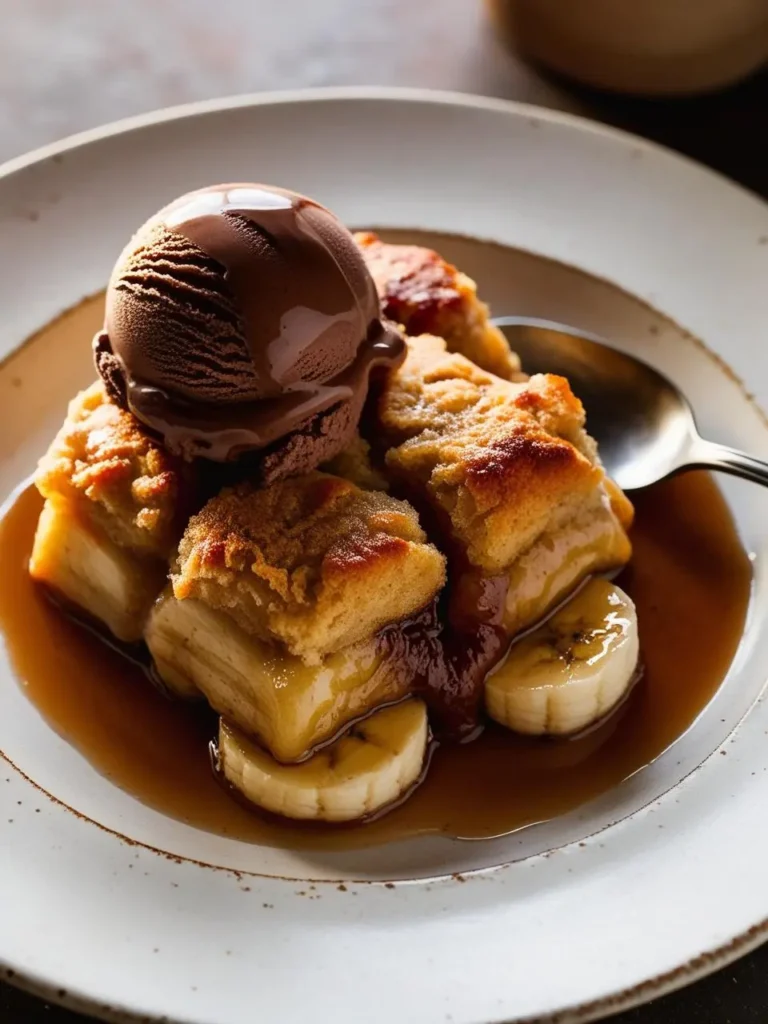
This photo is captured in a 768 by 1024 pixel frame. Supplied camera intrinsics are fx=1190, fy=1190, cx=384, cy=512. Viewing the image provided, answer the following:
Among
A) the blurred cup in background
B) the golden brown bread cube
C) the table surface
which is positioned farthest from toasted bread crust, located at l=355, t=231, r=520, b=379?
the table surface

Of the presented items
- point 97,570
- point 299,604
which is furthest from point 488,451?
point 97,570

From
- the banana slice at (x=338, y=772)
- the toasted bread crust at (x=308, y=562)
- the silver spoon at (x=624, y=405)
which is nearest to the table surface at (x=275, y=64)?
the silver spoon at (x=624, y=405)

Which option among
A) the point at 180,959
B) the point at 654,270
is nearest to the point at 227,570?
the point at 180,959

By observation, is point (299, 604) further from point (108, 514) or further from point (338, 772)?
point (108, 514)

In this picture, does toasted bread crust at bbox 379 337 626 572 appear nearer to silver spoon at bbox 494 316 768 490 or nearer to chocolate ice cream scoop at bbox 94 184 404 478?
chocolate ice cream scoop at bbox 94 184 404 478

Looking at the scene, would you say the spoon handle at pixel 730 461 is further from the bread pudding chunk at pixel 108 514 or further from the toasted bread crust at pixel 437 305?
the bread pudding chunk at pixel 108 514

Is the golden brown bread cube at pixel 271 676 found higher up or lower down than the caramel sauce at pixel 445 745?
higher up
